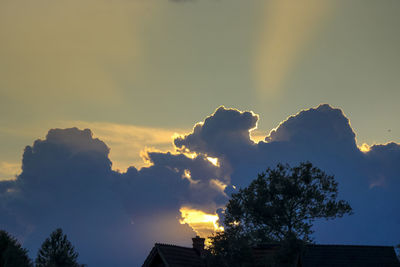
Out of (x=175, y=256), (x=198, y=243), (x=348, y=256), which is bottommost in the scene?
(x=175, y=256)

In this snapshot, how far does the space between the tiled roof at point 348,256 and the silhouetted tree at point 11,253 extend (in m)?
28.9

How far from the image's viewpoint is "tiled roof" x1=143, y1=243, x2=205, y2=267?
38.1 m

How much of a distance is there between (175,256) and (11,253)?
730 inches

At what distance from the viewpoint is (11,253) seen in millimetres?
45250

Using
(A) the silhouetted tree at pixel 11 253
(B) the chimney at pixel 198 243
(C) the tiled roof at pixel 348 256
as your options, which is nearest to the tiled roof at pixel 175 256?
(B) the chimney at pixel 198 243

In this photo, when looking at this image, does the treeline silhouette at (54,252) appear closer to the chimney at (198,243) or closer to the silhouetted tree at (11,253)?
the silhouetted tree at (11,253)

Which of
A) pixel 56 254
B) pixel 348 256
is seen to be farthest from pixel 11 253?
pixel 348 256

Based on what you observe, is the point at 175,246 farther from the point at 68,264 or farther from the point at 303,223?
the point at 303,223

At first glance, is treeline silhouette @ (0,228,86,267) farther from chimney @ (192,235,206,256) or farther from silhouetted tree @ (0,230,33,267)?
chimney @ (192,235,206,256)

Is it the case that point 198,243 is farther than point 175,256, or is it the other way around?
point 198,243

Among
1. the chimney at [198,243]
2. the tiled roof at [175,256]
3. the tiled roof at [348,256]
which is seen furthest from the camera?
the chimney at [198,243]

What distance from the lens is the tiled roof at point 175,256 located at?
125 feet

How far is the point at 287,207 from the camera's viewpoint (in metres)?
66.1

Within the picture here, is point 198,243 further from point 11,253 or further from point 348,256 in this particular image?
point 11,253
